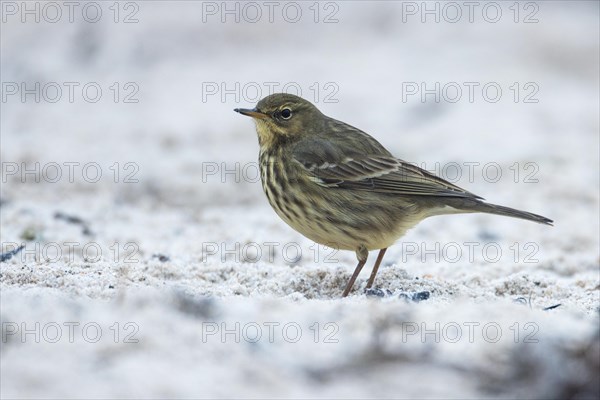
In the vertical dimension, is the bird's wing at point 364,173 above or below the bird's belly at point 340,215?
above

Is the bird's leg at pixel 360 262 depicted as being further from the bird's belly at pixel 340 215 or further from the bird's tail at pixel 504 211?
the bird's tail at pixel 504 211

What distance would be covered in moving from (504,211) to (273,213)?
3.27 m

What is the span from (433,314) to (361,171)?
2310 millimetres

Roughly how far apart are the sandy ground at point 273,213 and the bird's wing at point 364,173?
0.60m

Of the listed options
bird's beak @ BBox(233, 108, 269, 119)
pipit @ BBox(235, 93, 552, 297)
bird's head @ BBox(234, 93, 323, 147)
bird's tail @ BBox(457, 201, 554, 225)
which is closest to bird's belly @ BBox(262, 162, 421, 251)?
pipit @ BBox(235, 93, 552, 297)

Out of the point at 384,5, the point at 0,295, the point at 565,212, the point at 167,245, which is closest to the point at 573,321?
the point at 0,295

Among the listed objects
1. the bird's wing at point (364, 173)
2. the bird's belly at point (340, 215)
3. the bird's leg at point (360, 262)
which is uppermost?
the bird's wing at point (364, 173)

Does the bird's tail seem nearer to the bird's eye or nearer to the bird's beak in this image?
the bird's eye

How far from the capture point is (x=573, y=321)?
4.79 metres

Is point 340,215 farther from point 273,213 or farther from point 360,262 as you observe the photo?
point 273,213

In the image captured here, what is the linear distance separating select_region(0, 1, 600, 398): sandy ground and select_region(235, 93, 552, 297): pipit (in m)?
0.32

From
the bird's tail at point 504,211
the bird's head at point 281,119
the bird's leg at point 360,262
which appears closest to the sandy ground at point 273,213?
the bird's leg at point 360,262

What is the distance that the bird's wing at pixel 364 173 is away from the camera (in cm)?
688

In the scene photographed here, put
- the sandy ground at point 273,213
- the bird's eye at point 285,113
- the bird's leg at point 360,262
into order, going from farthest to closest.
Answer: the bird's eye at point 285,113 < the bird's leg at point 360,262 < the sandy ground at point 273,213
